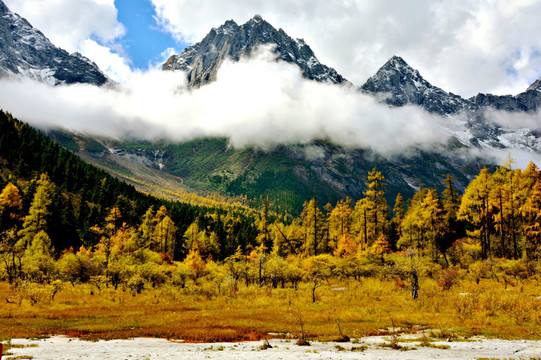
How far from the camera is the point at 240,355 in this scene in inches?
623

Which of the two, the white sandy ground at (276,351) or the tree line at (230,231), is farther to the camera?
the tree line at (230,231)

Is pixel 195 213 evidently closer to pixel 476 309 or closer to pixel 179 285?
pixel 179 285

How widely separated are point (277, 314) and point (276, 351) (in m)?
20.4

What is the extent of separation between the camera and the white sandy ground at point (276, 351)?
15.0 meters

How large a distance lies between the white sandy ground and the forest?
12154 mm

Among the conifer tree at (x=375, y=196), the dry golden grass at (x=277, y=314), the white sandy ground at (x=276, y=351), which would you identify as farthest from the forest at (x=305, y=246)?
the white sandy ground at (x=276, y=351)

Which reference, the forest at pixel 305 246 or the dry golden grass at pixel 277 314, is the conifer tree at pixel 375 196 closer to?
the forest at pixel 305 246

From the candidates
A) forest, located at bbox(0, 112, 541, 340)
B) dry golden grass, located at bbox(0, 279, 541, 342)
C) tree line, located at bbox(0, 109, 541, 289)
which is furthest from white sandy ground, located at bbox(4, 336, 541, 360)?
forest, located at bbox(0, 112, 541, 340)

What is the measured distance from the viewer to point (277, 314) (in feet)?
120

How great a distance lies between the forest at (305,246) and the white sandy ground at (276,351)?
12154 mm

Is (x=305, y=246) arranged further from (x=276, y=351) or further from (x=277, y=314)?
(x=276, y=351)

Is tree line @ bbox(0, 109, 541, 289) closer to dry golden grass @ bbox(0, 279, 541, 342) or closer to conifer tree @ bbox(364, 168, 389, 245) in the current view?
conifer tree @ bbox(364, 168, 389, 245)

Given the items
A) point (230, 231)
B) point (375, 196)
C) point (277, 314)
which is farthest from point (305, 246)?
point (277, 314)

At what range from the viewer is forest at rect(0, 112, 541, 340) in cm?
4875
